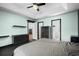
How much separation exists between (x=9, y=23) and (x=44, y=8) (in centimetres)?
72

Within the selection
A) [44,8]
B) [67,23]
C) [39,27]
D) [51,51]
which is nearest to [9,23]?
[39,27]

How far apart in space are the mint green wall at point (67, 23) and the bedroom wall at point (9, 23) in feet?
1.19

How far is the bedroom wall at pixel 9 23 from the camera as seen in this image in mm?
1296

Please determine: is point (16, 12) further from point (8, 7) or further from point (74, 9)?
point (74, 9)

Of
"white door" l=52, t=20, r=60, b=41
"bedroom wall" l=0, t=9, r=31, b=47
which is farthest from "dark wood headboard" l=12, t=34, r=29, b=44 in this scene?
"white door" l=52, t=20, r=60, b=41

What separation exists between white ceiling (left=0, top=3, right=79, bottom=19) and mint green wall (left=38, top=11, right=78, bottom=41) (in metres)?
0.08

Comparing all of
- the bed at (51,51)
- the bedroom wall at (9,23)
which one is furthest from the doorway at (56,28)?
the bedroom wall at (9,23)

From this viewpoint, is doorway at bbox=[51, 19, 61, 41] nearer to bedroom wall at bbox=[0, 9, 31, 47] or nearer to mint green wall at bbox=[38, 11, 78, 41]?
mint green wall at bbox=[38, 11, 78, 41]

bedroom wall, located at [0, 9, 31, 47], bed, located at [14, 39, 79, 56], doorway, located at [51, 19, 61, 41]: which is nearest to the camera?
bed, located at [14, 39, 79, 56]

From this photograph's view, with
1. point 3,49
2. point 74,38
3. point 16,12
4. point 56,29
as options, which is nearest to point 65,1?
point 56,29

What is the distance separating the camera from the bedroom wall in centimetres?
130

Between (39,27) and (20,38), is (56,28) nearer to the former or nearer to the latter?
(39,27)

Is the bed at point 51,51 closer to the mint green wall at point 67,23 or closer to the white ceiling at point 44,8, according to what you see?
the mint green wall at point 67,23

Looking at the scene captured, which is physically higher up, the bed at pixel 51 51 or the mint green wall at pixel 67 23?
the mint green wall at pixel 67 23
